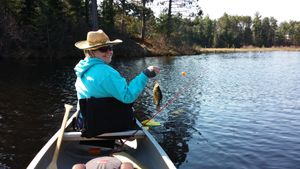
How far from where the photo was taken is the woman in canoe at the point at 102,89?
15.5ft

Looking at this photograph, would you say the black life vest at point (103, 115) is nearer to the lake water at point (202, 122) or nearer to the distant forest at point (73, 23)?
the lake water at point (202, 122)

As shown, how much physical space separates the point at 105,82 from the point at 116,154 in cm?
141

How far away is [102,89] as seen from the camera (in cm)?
479

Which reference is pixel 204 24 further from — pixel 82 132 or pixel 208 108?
pixel 82 132

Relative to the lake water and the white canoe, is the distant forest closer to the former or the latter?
the lake water

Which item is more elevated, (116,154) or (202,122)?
(116,154)

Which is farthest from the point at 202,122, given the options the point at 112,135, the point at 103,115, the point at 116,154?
the point at 103,115

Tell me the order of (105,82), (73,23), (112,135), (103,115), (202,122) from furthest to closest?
(73,23) < (202,122) < (112,135) < (103,115) < (105,82)

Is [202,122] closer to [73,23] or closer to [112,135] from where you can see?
[112,135]

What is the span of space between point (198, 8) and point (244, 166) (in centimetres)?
5599

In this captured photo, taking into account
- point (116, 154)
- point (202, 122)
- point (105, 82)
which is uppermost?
point (105, 82)

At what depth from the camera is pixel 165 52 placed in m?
51.2

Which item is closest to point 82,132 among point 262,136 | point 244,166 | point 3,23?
point 244,166

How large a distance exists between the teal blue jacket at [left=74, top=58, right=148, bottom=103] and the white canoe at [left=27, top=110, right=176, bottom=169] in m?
0.82
